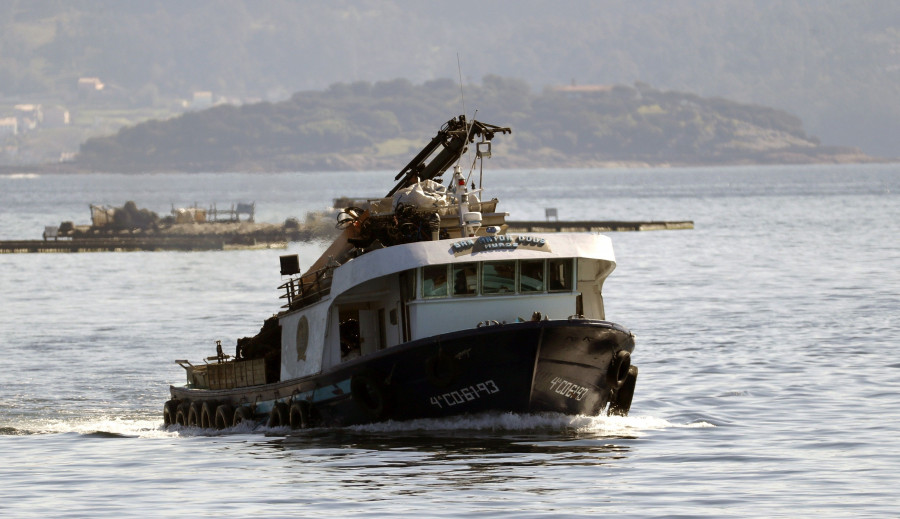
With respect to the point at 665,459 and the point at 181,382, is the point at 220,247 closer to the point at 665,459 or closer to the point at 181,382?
the point at 181,382

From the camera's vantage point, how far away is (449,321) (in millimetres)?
36281

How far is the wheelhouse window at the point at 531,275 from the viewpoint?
3653cm

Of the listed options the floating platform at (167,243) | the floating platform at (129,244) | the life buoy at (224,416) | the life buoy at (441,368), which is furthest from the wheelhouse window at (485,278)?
the floating platform at (129,244)

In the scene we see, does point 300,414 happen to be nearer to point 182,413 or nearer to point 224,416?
point 224,416

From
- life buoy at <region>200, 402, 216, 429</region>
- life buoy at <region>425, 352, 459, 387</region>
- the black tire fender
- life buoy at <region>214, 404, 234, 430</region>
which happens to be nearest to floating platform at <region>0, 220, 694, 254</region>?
the black tire fender

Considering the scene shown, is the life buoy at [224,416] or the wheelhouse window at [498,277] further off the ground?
the wheelhouse window at [498,277]

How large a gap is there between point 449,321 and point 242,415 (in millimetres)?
8033

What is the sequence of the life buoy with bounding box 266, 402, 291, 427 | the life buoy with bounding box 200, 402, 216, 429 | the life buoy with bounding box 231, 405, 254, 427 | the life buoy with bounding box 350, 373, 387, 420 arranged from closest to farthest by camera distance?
the life buoy with bounding box 350, 373, 387, 420, the life buoy with bounding box 266, 402, 291, 427, the life buoy with bounding box 231, 405, 254, 427, the life buoy with bounding box 200, 402, 216, 429

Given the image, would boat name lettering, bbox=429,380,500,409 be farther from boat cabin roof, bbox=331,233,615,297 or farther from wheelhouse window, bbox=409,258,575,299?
boat cabin roof, bbox=331,233,615,297

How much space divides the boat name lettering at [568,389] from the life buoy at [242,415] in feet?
31.5

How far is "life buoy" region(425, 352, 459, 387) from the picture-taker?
34781mm

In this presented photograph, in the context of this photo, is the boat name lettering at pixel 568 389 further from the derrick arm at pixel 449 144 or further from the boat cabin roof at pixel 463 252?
the derrick arm at pixel 449 144

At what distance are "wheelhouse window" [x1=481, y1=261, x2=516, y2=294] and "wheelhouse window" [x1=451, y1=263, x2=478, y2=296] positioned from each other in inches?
7.5

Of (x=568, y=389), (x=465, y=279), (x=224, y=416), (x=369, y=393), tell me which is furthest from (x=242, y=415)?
(x=568, y=389)
